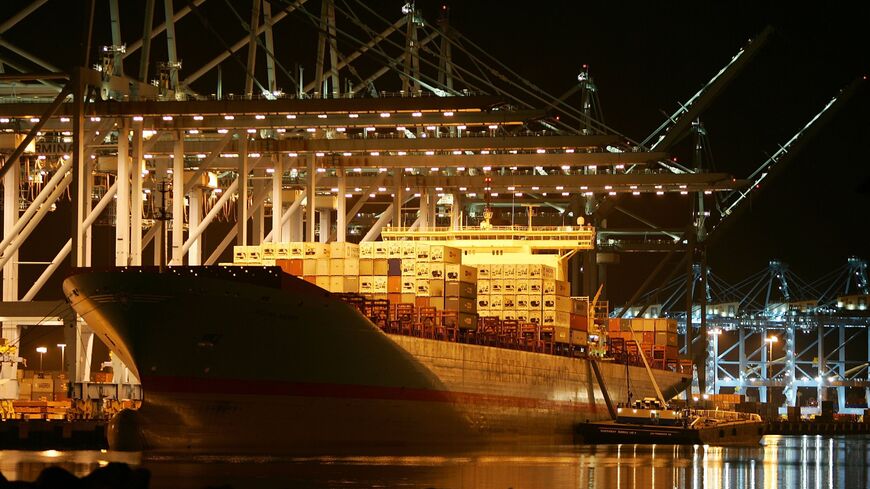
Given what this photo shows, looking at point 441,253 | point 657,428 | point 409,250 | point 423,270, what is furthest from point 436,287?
point 657,428

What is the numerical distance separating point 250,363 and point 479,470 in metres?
7.58

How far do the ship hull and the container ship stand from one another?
4 cm

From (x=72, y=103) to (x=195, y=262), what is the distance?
11632 millimetres

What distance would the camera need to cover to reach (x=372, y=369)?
40.7 metres

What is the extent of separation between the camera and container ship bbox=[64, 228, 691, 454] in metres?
36.9

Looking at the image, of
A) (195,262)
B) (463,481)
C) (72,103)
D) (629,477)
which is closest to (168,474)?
(463,481)

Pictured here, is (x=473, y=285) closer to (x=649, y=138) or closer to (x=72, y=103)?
(x=72, y=103)

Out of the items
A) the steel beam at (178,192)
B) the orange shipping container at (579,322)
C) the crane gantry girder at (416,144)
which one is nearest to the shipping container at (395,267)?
the crane gantry girder at (416,144)

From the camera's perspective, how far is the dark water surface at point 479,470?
2864 centimetres

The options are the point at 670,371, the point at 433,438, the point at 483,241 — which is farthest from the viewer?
the point at 670,371

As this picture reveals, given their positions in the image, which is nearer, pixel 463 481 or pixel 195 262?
pixel 463 481

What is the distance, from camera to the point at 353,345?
40250 mm

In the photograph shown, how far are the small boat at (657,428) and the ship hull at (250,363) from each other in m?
8.71

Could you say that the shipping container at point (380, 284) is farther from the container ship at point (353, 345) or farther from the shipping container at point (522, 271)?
the shipping container at point (522, 271)
